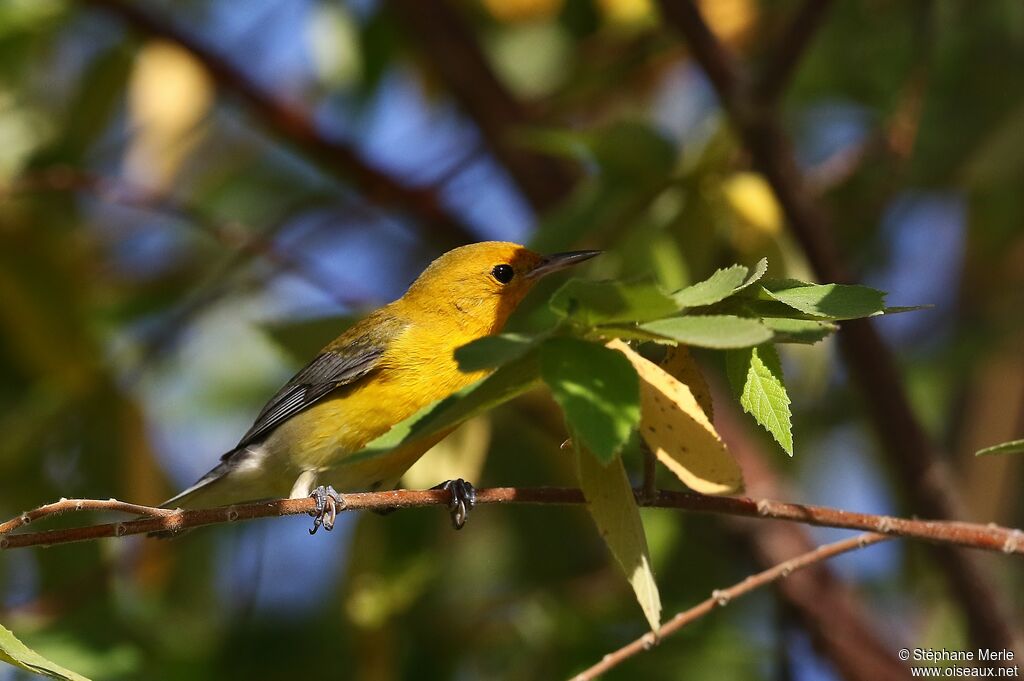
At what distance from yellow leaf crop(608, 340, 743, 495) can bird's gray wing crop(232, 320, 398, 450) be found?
1.80m

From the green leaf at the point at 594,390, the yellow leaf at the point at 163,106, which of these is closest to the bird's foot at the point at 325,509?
the green leaf at the point at 594,390

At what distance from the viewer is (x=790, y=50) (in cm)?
329

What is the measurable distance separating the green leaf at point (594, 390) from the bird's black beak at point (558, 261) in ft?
5.74

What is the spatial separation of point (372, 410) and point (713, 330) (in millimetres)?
2034

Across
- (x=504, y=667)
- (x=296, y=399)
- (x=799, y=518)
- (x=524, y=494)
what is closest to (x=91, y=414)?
(x=296, y=399)

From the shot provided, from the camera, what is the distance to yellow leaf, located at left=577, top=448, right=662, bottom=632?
207 centimetres

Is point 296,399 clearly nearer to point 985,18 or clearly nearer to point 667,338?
point 667,338

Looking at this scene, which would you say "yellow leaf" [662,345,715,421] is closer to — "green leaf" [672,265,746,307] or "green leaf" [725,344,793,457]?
"green leaf" [725,344,793,457]

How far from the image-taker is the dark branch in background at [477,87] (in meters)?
4.50

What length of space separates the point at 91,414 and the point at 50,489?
32cm

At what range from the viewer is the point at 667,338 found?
1.93 metres

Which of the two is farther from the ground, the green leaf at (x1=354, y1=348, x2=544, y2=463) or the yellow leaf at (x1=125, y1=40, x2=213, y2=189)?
the yellow leaf at (x1=125, y1=40, x2=213, y2=189)

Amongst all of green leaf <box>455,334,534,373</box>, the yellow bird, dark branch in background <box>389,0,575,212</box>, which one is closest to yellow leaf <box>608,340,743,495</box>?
green leaf <box>455,334,534,373</box>

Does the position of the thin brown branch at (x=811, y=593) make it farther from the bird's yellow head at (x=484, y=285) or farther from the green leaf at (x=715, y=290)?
the green leaf at (x=715, y=290)
